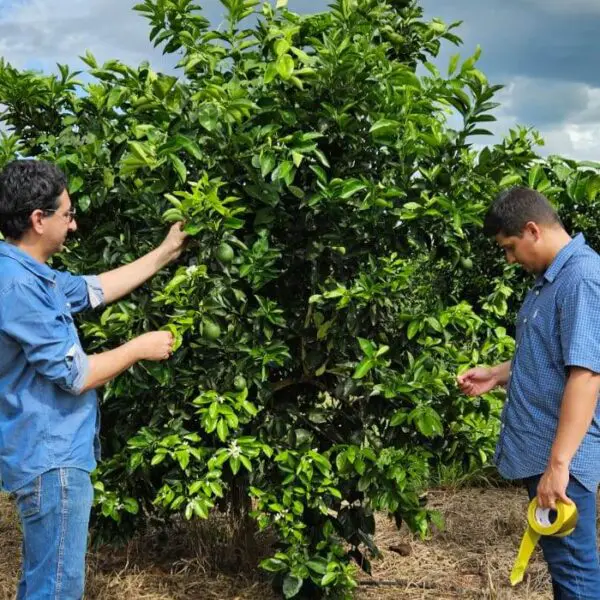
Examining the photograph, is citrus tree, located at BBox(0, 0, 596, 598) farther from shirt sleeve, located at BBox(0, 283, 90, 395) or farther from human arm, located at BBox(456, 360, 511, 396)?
shirt sleeve, located at BBox(0, 283, 90, 395)

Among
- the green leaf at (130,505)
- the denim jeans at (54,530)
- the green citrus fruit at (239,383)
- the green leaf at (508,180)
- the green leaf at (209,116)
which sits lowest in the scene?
the green leaf at (130,505)

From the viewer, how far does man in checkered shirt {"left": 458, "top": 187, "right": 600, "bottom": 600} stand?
2543mm

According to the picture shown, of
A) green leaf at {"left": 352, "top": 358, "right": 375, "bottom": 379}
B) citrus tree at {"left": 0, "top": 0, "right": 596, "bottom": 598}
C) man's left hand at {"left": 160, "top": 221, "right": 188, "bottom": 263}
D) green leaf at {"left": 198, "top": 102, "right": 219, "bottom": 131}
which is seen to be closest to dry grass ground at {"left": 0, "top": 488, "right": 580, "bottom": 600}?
citrus tree at {"left": 0, "top": 0, "right": 596, "bottom": 598}

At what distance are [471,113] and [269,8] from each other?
0.97 m

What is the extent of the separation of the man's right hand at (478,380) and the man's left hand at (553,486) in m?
0.66

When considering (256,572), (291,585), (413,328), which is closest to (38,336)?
(413,328)

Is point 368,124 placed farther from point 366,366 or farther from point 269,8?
point 366,366

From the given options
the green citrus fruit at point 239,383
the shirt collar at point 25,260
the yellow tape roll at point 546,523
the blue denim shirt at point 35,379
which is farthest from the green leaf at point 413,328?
the shirt collar at point 25,260

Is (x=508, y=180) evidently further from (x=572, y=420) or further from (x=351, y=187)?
(x=572, y=420)

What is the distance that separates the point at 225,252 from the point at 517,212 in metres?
1.03

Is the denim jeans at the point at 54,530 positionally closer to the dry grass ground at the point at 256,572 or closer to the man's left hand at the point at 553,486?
the dry grass ground at the point at 256,572

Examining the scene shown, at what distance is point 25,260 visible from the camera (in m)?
2.69

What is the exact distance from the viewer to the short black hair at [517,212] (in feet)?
9.04

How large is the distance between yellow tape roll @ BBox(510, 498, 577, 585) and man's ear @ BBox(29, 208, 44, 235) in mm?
1848
